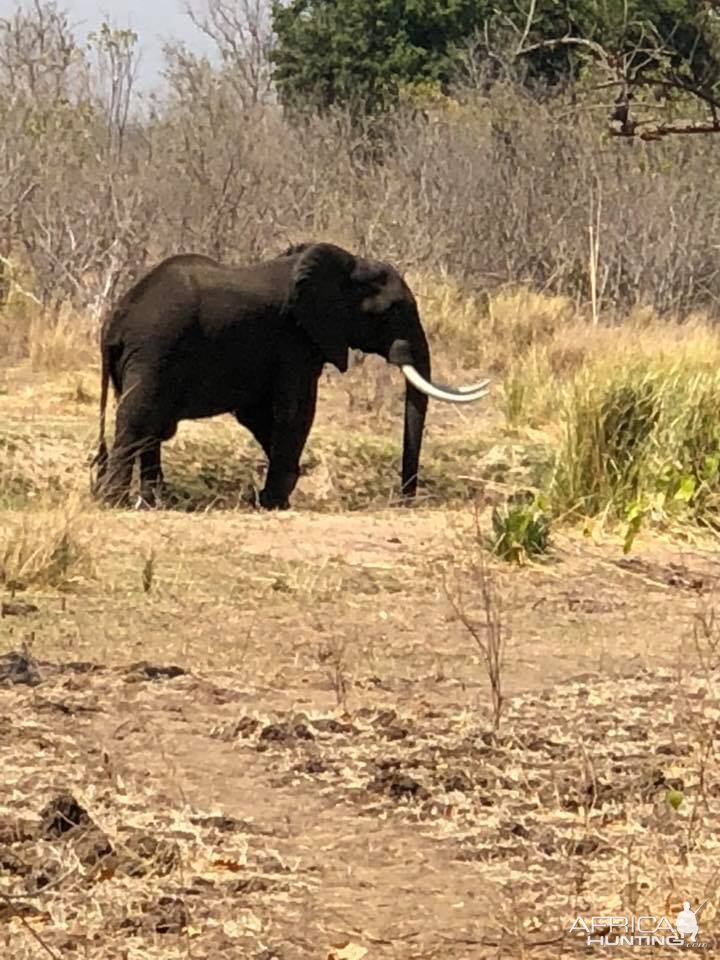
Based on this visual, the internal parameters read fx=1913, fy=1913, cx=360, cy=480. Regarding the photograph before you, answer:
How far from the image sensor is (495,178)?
65.0 feet

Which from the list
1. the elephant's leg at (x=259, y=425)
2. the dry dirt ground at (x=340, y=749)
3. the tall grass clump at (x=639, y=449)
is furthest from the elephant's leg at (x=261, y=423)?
the dry dirt ground at (x=340, y=749)

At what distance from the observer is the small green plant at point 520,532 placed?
334 inches

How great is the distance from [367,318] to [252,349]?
88 cm

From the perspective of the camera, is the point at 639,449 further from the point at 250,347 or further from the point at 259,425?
the point at 259,425

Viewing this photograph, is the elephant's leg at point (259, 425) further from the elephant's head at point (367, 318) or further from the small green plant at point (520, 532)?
the small green plant at point (520, 532)

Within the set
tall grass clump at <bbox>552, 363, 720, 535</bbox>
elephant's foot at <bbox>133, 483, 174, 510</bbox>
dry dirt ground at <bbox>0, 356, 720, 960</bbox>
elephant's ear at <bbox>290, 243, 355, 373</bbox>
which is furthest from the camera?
elephant's ear at <bbox>290, 243, 355, 373</bbox>

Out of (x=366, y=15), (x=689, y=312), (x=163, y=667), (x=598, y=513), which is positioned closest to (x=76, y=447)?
(x=598, y=513)

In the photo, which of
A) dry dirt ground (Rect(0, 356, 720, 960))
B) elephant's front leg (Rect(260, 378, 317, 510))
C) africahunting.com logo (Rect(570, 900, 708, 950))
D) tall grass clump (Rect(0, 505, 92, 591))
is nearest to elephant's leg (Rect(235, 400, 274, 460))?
elephant's front leg (Rect(260, 378, 317, 510))

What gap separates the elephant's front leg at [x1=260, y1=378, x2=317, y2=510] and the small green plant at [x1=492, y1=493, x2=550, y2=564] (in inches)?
93.9

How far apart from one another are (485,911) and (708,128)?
3638mm

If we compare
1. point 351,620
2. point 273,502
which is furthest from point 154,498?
point 351,620

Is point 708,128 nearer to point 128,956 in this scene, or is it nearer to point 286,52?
point 128,956

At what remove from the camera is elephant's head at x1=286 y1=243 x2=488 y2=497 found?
11.2m

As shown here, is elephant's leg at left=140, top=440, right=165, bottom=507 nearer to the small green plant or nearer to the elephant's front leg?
the elephant's front leg
